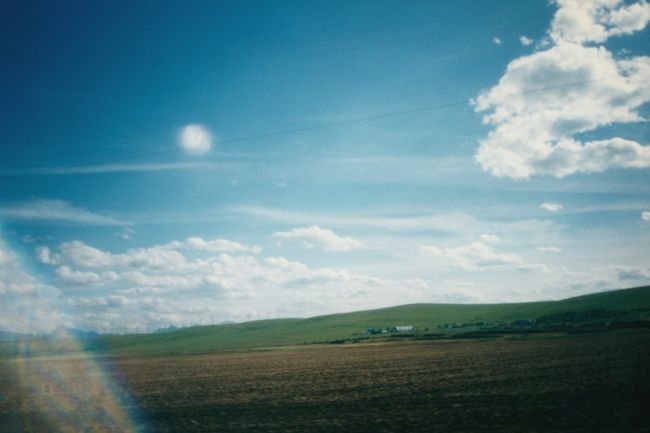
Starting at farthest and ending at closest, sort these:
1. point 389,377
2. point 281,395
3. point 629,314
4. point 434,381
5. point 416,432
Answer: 1. point 629,314
2. point 389,377
3. point 434,381
4. point 281,395
5. point 416,432

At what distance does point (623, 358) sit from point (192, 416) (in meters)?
38.1

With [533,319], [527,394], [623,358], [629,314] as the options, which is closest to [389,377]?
[527,394]

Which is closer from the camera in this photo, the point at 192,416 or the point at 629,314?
the point at 192,416

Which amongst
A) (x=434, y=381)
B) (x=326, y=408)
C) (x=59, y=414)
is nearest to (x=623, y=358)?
(x=434, y=381)

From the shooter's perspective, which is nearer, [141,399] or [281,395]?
[281,395]

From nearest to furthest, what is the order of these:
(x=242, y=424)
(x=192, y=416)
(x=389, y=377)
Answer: (x=242, y=424) → (x=192, y=416) → (x=389, y=377)

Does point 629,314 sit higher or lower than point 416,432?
lower

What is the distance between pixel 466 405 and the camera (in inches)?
882

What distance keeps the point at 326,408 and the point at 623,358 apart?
31.6m

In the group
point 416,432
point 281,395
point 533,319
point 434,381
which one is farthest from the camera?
point 533,319

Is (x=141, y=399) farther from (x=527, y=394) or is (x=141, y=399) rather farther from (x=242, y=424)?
(x=527, y=394)

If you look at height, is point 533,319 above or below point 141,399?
below

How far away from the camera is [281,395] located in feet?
99.3

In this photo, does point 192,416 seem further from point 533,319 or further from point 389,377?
point 533,319
